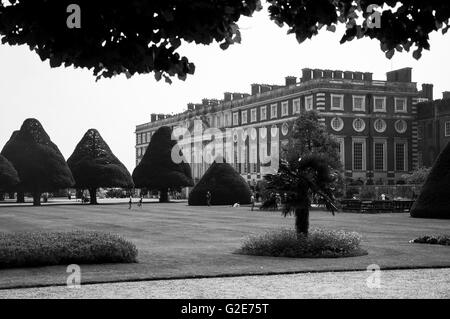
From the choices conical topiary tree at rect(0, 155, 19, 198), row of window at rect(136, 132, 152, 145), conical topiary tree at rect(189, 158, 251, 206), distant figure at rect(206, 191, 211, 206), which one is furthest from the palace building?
row of window at rect(136, 132, 152, 145)

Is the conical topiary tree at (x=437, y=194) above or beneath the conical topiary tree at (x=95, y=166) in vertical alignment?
beneath

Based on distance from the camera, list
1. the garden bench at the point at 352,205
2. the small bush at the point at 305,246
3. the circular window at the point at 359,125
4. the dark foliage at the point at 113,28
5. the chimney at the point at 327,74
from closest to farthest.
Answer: the dark foliage at the point at 113,28 < the small bush at the point at 305,246 < the garden bench at the point at 352,205 < the circular window at the point at 359,125 < the chimney at the point at 327,74

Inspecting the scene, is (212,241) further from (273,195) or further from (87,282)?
(87,282)

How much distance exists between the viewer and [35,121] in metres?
63.9

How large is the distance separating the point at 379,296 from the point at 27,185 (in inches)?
2199

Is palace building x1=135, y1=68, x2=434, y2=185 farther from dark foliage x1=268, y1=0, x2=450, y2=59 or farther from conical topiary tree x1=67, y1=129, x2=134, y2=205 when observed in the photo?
dark foliage x1=268, y1=0, x2=450, y2=59

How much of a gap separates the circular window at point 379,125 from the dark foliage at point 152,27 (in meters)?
66.3

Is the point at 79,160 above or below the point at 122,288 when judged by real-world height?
above

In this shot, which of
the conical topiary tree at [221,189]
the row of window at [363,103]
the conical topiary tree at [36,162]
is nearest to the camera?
the conical topiary tree at [221,189]

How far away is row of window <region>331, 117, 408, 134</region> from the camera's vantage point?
232 ft

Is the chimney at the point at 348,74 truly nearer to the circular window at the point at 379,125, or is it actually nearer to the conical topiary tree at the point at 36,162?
the circular window at the point at 379,125

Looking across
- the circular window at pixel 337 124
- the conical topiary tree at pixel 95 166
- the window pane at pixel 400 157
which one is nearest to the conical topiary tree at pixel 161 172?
the conical topiary tree at pixel 95 166

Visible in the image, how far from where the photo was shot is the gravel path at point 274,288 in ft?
32.7
